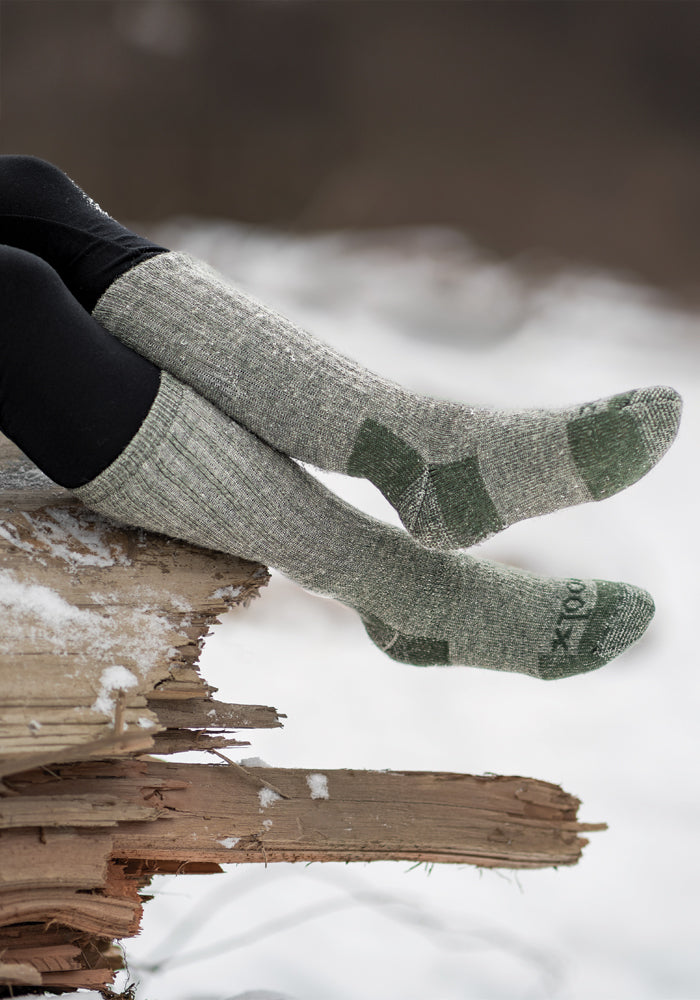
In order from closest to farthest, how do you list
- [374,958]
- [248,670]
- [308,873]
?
[374,958], [308,873], [248,670]

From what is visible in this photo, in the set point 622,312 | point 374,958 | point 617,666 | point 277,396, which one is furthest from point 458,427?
point 622,312

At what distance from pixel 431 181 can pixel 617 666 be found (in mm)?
Answer: 947

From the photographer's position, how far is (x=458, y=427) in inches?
28.7

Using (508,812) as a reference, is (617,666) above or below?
above

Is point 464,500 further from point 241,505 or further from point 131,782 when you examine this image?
point 131,782

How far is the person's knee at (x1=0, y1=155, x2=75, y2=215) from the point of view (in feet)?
2.49

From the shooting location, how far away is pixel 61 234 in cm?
75

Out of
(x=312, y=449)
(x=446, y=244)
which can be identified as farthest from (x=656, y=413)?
(x=446, y=244)

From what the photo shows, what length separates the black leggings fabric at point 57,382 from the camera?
662mm

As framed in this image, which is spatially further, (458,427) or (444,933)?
(444,933)

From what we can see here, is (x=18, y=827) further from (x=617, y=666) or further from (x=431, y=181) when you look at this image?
(x=431, y=181)

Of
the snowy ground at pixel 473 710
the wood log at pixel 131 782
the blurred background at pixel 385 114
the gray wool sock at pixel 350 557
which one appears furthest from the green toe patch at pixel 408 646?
the blurred background at pixel 385 114

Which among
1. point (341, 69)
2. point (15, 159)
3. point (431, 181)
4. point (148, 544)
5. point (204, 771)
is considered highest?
point (341, 69)

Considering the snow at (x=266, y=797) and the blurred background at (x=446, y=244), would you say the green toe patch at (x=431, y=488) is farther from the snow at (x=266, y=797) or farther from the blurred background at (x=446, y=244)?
the blurred background at (x=446, y=244)
